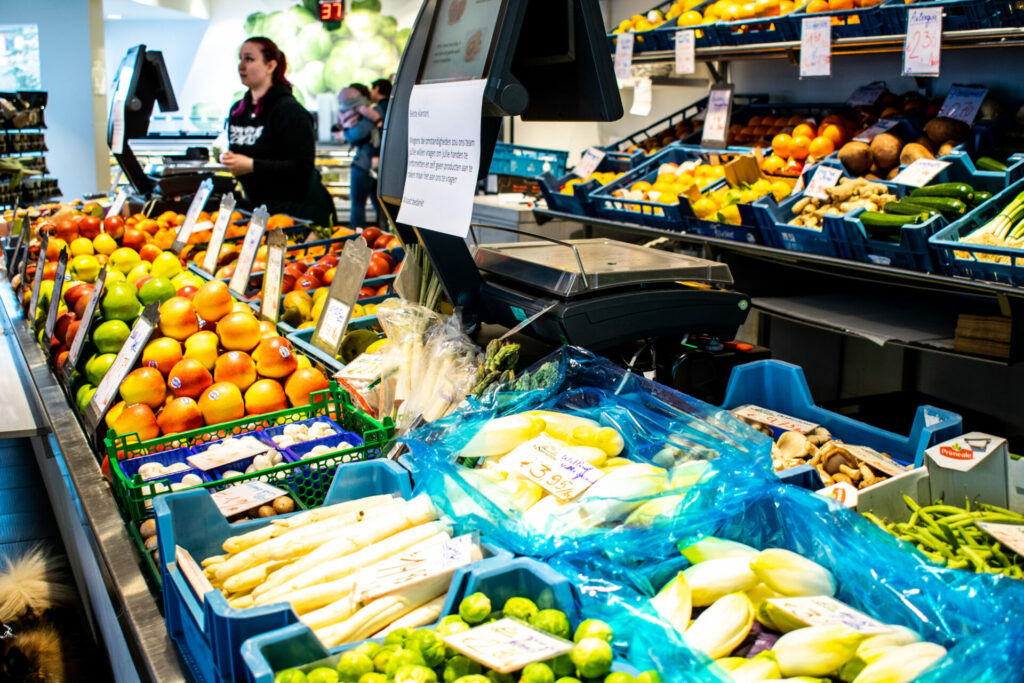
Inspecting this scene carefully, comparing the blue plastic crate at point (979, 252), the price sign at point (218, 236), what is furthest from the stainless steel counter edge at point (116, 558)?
the blue plastic crate at point (979, 252)

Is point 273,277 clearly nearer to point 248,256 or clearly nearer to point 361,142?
point 248,256

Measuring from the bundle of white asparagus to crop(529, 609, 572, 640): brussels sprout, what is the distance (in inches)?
6.4

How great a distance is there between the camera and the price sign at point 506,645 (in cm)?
87

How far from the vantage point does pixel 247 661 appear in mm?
863

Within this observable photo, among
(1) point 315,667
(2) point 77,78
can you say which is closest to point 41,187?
(2) point 77,78

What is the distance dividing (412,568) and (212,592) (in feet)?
0.81

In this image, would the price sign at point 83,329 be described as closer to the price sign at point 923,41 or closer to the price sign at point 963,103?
the price sign at point 923,41

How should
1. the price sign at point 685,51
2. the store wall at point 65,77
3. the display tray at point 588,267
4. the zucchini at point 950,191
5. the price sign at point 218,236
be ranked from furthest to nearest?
the store wall at point 65,77 → the price sign at point 685,51 → the price sign at point 218,236 → the zucchini at point 950,191 → the display tray at point 588,267

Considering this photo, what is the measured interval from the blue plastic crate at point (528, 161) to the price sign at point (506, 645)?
4.37m

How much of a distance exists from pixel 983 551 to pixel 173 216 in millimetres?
4013

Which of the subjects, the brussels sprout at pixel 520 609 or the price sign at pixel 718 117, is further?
the price sign at pixel 718 117

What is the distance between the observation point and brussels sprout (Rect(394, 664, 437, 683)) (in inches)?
34.6

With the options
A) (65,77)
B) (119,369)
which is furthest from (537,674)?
(65,77)

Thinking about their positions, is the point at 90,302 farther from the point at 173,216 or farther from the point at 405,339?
the point at 173,216
